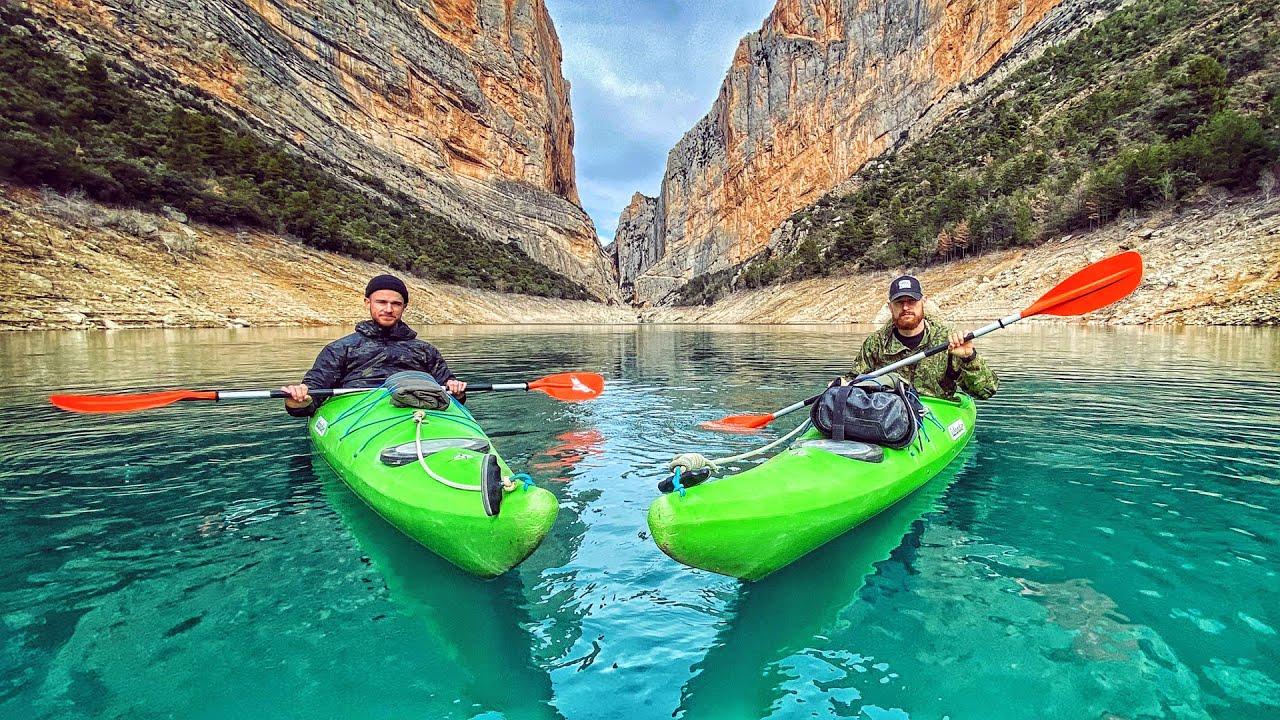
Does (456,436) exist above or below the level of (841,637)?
above

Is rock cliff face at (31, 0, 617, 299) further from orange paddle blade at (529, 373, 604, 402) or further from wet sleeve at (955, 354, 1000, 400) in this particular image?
wet sleeve at (955, 354, 1000, 400)

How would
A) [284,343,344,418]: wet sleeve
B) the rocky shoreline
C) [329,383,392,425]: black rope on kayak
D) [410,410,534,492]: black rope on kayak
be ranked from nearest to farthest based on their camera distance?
[410,410,534,492]: black rope on kayak
[329,383,392,425]: black rope on kayak
[284,343,344,418]: wet sleeve
the rocky shoreline

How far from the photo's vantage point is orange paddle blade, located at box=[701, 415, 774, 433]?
253 inches

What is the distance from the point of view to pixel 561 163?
3885 inches

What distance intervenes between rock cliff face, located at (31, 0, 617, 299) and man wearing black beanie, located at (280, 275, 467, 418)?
47.9m

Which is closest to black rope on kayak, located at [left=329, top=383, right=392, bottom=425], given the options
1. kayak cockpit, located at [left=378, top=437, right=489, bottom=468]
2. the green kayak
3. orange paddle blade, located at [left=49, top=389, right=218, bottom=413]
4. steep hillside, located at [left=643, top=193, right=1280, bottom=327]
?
kayak cockpit, located at [left=378, top=437, right=489, bottom=468]

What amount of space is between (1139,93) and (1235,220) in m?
17.8

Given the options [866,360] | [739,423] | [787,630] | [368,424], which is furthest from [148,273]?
[787,630]

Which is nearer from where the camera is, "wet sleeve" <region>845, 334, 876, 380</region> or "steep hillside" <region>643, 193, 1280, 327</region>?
"wet sleeve" <region>845, 334, 876, 380</region>

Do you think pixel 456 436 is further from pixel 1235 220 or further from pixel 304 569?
pixel 1235 220

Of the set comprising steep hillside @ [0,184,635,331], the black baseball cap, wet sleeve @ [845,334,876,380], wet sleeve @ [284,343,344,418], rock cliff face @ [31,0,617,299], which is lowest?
wet sleeve @ [284,343,344,418]

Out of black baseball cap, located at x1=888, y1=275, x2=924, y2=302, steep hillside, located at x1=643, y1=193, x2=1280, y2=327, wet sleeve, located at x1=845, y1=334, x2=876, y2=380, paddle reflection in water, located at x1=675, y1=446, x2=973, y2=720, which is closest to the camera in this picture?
paddle reflection in water, located at x1=675, y1=446, x2=973, y2=720

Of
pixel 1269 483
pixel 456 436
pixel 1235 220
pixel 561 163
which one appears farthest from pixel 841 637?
pixel 561 163

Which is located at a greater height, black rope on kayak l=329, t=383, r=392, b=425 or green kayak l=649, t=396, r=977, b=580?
black rope on kayak l=329, t=383, r=392, b=425
